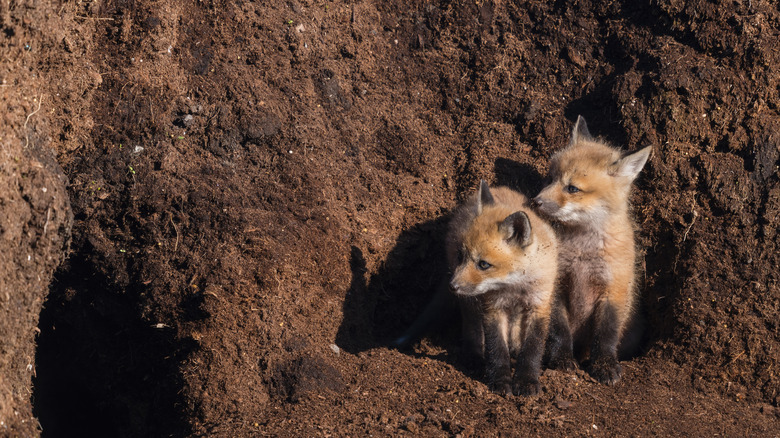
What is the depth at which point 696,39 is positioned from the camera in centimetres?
593

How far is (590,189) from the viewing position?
5.42 meters

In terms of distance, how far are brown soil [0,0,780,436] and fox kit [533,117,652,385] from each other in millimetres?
435

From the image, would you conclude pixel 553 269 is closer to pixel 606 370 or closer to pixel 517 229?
pixel 517 229

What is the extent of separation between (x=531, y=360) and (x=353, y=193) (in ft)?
7.01

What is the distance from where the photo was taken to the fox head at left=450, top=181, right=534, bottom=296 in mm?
4902

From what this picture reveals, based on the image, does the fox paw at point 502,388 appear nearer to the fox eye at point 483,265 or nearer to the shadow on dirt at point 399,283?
the fox eye at point 483,265

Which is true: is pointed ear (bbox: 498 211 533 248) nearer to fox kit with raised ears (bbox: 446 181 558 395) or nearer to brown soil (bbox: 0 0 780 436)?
fox kit with raised ears (bbox: 446 181 558 395)

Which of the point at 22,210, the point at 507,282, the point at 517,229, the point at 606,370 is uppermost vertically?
the point at 22,210

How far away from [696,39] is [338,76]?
3.22 m

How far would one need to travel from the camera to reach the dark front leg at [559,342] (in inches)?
211

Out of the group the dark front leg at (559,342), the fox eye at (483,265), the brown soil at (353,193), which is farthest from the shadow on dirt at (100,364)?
the dark front leg at (559,342)

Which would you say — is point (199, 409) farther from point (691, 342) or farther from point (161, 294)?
point (691, 342)

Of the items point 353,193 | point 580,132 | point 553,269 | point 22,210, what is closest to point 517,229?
point 553,269

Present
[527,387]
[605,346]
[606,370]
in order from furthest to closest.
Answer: [605,346] < [606,370] < [527,387]
